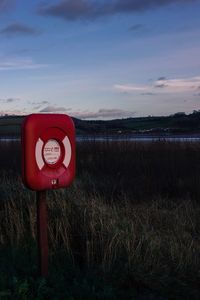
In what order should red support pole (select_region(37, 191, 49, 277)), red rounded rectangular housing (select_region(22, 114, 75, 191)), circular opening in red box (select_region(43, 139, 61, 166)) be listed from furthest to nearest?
red support pole (select_region(37, 191, 49, 277))
circular opening in red box (select_region(43, 139, 61, 166))
red rounded rectangular housing (select_region(22, 114, 75, 191))

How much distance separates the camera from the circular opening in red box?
19.1 feet

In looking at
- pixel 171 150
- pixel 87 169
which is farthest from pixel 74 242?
pixel 171 150

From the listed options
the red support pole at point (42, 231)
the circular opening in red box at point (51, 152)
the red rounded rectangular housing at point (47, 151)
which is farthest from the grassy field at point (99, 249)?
the circular opening in red box at point (51, 152)

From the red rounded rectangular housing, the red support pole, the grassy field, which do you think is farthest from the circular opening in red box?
the grassy field

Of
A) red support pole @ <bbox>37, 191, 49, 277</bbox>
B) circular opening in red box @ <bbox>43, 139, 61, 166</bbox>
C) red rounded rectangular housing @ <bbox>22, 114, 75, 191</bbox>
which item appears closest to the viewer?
red rounded rectangular housing @ <bbox>22, 114, 75, 191</bbox>

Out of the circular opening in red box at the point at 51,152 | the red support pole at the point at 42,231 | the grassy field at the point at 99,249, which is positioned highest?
the circular opening in red box at the point at 51,152

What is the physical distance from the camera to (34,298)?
540 centimetres

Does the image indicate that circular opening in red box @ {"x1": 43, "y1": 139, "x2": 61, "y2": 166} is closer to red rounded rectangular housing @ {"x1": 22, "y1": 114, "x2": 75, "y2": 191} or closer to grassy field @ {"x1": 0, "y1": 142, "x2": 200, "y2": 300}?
red rounded rectangular housing @ {"x1": 22, "y1": 114, "x2": 75, "y2": 191}

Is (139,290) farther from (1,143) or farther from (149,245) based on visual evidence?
(1,143)

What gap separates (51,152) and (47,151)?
48 millimetres

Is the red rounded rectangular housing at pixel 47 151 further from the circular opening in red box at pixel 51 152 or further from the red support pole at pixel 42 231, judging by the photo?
the red support pole at pixel 42 231

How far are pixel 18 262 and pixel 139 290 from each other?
1.31m

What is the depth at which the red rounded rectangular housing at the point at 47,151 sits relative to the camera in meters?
5.68

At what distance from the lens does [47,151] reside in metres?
5.84
